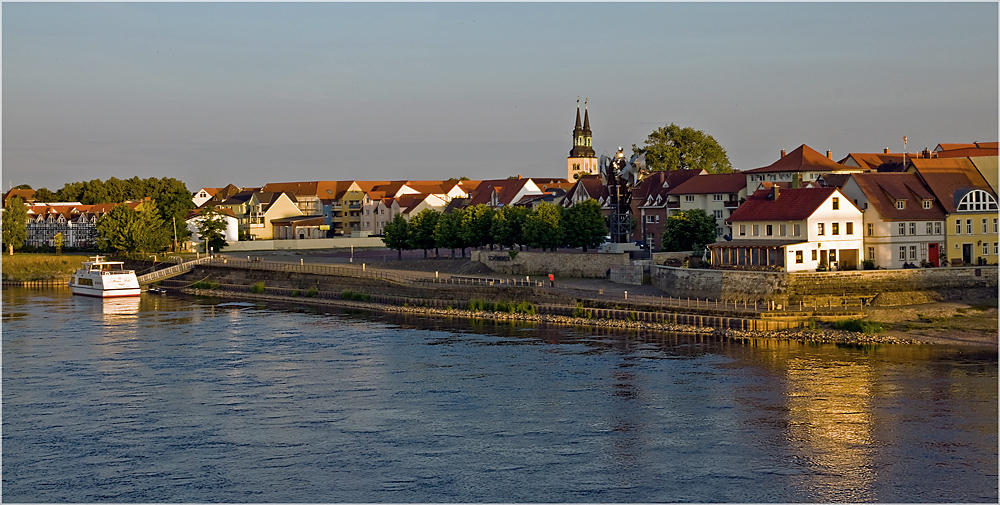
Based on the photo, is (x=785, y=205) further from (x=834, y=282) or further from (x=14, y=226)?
(x=14, y=226)

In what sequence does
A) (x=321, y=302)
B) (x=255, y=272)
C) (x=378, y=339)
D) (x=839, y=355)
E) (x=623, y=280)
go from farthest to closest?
(x=255, y=272), (x=321, y=302), (x=623, y=280), (x=378, y=339), (x=839, y=355)

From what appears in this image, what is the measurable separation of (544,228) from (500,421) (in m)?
47.9

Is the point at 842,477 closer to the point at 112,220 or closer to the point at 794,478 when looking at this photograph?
the point at 794,478

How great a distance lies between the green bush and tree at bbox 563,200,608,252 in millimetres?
31695

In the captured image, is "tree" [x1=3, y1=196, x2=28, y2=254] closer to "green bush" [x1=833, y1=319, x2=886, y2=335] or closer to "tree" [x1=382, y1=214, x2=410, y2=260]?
"tree" [x1=382, y1=214, x2=410, y2=260]

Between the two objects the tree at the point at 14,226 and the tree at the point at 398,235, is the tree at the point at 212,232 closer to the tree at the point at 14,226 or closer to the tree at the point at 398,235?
the tree at the point at 14,226

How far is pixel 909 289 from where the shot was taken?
58281 millimetres

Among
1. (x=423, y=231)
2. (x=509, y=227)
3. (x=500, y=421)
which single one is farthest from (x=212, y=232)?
(x=500, y=421)

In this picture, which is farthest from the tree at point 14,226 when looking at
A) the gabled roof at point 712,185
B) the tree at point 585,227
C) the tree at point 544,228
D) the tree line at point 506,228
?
the gabled roof at point 712,185

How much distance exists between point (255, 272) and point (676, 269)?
41.9m

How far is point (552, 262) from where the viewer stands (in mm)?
79500

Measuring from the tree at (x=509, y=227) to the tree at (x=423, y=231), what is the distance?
834 centimetres

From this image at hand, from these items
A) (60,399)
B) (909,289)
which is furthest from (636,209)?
(60,399)

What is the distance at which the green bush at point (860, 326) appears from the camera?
5122 cm
